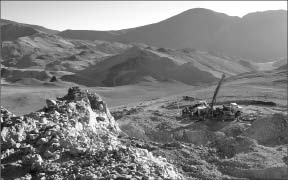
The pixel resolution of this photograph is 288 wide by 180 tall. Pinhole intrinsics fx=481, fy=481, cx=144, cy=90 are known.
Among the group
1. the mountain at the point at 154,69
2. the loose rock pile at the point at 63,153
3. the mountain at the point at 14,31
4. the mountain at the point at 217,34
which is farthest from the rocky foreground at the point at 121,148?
the mountain at the point at 14,31

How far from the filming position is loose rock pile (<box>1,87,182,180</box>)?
10156 millimetres

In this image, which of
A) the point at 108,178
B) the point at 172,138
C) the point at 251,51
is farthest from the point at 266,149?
the point at 251,51

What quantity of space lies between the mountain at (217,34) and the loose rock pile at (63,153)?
90085mm

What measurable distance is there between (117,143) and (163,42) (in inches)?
4246

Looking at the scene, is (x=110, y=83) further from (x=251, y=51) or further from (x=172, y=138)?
(x=251, y=51)

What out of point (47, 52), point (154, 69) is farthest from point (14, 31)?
point (154, 69)

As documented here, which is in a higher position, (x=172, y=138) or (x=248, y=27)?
(x=248, y=27)

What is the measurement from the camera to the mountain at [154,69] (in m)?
57.6

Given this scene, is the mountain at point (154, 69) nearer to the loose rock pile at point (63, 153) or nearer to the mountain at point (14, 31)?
the mountain at point (14, 31)

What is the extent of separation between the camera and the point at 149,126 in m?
20.0

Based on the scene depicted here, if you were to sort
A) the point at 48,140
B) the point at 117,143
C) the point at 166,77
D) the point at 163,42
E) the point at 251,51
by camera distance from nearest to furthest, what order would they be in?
the point at 48,140, the point at 117,143, the point at 166,77, the point at 251,51, the point at 163,42

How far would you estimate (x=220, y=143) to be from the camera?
1570 cm

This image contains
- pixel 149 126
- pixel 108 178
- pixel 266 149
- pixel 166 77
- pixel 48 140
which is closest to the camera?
pixel 108 178

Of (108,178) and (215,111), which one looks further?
(215,111)
